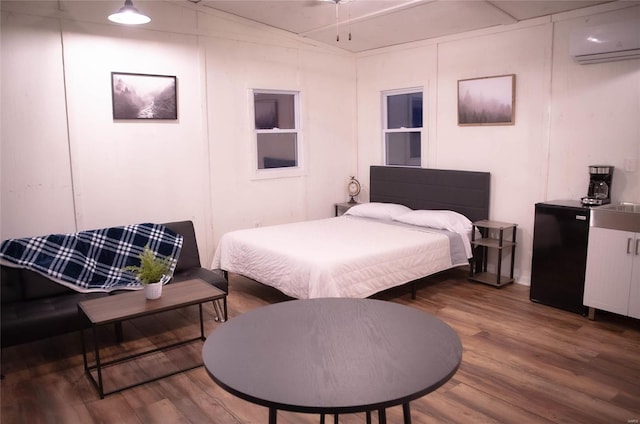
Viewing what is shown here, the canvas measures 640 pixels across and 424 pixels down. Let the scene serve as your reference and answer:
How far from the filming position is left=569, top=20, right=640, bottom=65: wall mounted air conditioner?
142 inches

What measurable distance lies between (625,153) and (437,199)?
1.82m

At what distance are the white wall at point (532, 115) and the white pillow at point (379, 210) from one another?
2.11 ft

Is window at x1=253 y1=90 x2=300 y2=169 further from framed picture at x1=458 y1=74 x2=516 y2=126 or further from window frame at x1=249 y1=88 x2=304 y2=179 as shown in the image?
framed picture at x1=458 y1=74 x2=516 y2=126

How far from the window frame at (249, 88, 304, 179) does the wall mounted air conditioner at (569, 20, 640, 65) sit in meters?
2.92

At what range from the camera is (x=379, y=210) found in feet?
17.3

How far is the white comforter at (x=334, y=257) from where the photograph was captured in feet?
11.6

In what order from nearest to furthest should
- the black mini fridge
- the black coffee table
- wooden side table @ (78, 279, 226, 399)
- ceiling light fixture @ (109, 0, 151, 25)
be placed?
the black coffee table, wooden side table @ (78, 279, 226, 399), ceiling light fixture @ (109, 0, 151, 25), the black mini fridge

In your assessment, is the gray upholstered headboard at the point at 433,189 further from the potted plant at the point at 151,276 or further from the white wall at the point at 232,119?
the potted plant at the point at 151,276

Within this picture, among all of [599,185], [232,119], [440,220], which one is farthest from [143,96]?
[599,185]

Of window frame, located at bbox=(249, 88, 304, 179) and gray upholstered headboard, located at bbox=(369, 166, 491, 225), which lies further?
window frame, located at bbox=(249, 88, 304, 179)

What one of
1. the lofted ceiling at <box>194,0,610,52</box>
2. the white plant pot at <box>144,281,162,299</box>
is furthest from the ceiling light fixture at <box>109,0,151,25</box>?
the white plant pot at <box>144,281,162,299</box>

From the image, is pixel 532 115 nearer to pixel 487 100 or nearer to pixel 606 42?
pixel 487 100

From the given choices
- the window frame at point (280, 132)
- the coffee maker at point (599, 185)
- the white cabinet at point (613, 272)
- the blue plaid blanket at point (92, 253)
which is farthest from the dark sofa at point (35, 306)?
the coffee maker at point (599, 185)

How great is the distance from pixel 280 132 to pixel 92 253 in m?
2.55
